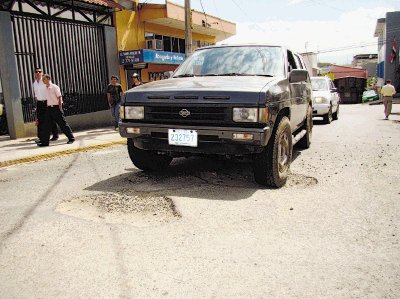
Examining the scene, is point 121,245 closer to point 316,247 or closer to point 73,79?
point 316,247

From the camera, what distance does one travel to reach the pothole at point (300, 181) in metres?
4.40

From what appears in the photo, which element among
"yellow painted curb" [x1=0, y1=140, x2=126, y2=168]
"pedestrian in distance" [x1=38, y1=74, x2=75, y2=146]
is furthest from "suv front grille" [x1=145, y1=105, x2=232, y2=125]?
"pedestrian in distance" [x1=38, y1=74, x2=75, y2=146]

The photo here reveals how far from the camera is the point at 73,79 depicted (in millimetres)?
11773

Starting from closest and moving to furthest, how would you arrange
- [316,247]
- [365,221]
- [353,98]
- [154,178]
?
1. [316,247]
2. [365,221]
3. [154,178]
4. [353,98]

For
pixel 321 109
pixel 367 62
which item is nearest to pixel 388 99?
pixel 321 109

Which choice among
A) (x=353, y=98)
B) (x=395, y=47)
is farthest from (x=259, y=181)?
(x=395, y=47)

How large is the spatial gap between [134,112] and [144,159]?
0.76 metres

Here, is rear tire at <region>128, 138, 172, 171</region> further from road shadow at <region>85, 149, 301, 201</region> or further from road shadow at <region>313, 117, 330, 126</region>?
road shadow at <region>313, 117, 330, 126</region>

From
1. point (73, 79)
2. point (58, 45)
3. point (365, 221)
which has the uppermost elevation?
point (58, 45)

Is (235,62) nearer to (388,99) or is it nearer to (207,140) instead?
(207,140)

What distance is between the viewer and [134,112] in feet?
14.1

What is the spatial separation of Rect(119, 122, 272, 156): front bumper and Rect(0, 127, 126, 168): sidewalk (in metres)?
3.21

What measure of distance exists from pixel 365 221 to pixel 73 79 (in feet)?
34.9

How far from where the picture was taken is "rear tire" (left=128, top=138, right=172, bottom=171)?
15.5 feet
